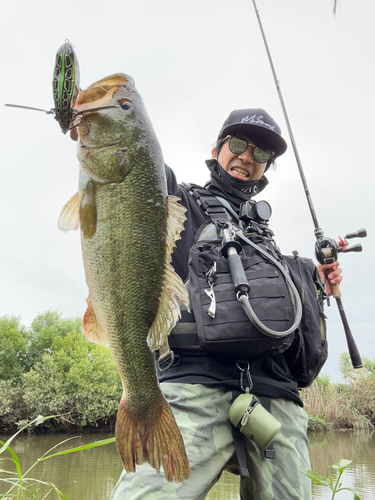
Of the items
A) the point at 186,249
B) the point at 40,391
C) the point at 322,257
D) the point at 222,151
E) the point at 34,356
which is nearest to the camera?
the point at 186,249

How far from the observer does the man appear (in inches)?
90.1

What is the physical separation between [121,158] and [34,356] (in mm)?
31358

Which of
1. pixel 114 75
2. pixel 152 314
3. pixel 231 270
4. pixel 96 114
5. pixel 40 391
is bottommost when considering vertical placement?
pixel 40 391

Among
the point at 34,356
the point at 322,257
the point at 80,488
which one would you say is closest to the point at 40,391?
the point at 34,356

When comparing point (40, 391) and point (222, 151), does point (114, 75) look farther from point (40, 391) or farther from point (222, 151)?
point (40, 391)

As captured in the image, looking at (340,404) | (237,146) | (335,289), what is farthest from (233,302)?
(340,404)

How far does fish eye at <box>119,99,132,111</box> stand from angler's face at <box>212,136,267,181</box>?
1726mm

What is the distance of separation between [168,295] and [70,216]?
495 mm

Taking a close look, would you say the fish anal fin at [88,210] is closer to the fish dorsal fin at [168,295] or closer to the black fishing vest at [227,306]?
the fish dorsal fin at [168,295]

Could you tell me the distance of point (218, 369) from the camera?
249 cm

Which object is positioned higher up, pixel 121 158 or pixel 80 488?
pixel 121 158

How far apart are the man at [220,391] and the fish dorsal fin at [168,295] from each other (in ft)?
2.15

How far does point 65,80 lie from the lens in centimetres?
142

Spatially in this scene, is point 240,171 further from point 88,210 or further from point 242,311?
point 88,210
